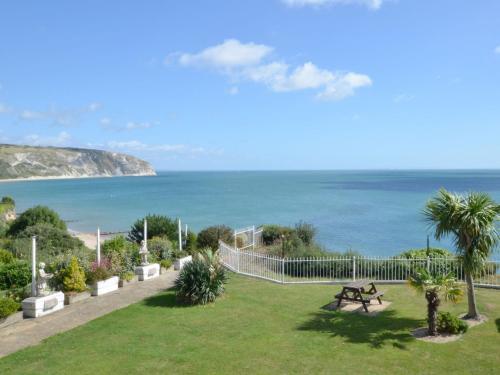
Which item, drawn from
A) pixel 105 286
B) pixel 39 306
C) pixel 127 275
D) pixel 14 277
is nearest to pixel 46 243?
pixel 14 277

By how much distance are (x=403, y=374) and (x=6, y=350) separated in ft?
26.4

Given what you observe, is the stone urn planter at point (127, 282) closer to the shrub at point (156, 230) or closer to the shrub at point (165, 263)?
the shrub at point (165, 263)

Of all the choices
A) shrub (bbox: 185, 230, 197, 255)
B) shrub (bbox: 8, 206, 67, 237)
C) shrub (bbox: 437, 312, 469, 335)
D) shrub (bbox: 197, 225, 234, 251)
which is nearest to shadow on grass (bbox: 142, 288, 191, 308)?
shrub (bbox: 437, 312, 469, 335)

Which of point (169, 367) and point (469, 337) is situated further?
point (469, 337)

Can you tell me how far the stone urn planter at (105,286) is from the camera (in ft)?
44.0

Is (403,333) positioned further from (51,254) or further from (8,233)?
(8,233)

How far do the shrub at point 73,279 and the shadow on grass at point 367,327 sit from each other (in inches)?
273

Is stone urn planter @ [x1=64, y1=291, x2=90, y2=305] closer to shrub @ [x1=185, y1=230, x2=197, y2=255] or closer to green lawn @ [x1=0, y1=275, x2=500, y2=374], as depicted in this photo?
green lawn @ [x1=0, y1=275, x2=500, y2=374]

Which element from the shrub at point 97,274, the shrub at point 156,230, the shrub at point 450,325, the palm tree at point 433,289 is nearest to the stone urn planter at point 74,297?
the shrub at point 97,274

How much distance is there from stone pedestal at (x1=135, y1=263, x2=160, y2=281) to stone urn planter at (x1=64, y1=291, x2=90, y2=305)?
2527 millimetres

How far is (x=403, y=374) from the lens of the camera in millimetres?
7598

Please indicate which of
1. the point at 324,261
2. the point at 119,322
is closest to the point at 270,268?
the point at 324,261

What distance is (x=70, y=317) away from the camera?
37.4 feet

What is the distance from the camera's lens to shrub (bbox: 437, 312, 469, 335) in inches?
374
